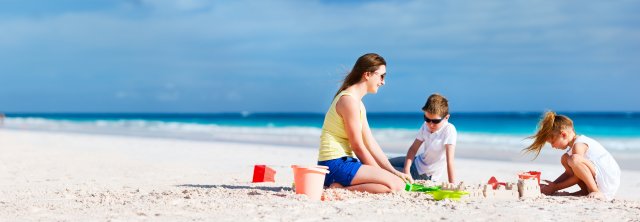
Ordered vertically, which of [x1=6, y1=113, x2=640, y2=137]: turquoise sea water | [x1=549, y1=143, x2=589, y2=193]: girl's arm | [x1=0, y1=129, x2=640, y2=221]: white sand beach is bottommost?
[x1=0, y1=129, x2=640, y2=221]: white sand beach

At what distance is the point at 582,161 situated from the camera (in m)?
6.36

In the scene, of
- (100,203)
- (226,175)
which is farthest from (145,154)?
(100,203)

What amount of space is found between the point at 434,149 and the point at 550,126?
1.36m

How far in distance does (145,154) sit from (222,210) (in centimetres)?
762

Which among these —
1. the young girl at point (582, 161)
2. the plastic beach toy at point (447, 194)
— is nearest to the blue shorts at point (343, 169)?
the plastic beach toy at point (447, 194)

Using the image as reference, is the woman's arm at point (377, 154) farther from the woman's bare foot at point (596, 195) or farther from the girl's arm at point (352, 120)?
the woman's bare foot at point (596, 195)

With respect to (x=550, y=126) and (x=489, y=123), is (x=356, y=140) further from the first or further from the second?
(x=489, y=123)

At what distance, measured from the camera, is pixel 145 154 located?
1267 centimetres

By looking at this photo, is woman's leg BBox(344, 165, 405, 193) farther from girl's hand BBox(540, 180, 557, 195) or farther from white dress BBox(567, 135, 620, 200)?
white dress BBox(567, 135, 620, 200)

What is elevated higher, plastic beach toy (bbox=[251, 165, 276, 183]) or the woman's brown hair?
the woman's brown hair

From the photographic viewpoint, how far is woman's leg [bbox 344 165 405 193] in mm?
6414

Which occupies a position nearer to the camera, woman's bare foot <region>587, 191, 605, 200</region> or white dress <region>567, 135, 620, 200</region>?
woman's bare foot <region>587, 191, 605, 200</region>

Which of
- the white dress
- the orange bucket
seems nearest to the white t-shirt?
the white dress

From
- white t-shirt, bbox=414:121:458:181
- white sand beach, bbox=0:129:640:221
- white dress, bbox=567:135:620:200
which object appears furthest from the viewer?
white t-shirt, bbox=414:121:458:181
